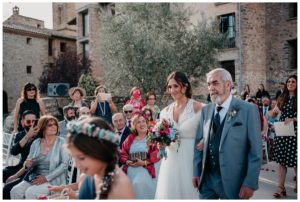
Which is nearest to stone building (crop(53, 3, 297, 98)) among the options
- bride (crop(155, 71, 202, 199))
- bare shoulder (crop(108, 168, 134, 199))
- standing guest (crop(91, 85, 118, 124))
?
standing guest (crop(91, 85, 118, 124))

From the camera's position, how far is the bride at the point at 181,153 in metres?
4.33

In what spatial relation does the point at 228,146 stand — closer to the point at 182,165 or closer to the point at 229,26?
the point at 182,165

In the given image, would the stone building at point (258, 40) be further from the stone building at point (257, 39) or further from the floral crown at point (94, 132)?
the floral crown at point (94, 132)

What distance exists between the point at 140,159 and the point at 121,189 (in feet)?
9.13

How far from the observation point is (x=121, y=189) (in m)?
2.41

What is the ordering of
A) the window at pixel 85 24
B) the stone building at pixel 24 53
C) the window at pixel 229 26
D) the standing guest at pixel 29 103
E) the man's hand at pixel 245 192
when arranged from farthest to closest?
the stone building at pixel 24 53 < the window at pixel 85 24 < the window at pixel 229 26 < the standing guest at pixel 29 103 < the man's hand at pixel 245 192

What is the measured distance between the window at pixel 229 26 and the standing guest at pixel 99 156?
22.3 meters

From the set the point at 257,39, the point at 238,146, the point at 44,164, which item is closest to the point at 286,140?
the point at 238,146

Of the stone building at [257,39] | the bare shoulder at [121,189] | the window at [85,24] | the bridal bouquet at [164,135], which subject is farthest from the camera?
the window at [85,24]

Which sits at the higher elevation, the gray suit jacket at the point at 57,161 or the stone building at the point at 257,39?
the stone building at the point at 257,39

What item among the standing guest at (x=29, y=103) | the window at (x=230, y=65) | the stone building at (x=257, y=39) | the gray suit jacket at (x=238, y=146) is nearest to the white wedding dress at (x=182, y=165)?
the gray suit jacket at (x=238, y=146)

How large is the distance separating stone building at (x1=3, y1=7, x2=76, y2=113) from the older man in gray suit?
33.4 m

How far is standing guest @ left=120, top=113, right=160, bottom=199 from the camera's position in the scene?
4.97m

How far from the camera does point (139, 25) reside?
19.2 metres
